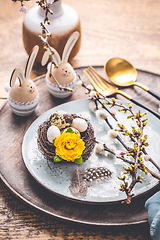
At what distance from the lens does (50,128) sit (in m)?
0.59

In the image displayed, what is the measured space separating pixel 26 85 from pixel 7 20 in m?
0.56

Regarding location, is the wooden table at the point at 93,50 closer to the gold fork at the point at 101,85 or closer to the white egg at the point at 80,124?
the gold fork at the point at 101,85

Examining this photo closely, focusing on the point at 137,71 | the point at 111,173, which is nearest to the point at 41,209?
the point at 111,173

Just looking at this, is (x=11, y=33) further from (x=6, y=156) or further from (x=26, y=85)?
→ (x=6, y=156)

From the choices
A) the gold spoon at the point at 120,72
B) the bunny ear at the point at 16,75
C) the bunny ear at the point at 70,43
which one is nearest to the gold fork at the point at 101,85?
the gold spoon at the point at 120,72

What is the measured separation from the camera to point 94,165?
606 mm

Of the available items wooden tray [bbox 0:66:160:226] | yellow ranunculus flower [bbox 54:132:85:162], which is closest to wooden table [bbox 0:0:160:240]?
wooden tray [bbox 0:66:160:226]

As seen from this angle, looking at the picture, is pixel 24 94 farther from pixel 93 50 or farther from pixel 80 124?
pixel 93 50

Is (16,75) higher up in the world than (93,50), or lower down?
higher up

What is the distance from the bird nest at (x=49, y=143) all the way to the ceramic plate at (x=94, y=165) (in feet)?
0.09

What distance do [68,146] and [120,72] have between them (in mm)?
389

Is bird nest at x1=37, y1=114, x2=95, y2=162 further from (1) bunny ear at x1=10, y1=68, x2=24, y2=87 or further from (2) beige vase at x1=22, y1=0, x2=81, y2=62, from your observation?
(2) beige vase at x1=22, y1=0, x2=81, y2=62

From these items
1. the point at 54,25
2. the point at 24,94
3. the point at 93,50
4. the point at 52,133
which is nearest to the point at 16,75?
the point at 24,94

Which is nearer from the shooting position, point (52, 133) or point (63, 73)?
point (52, 133)
